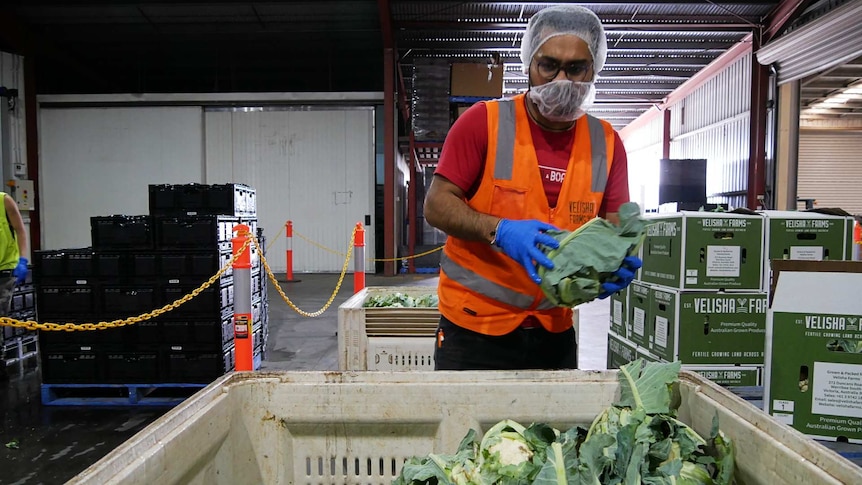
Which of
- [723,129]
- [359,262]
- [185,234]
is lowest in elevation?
[359,262]

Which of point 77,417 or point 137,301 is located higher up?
point 137,301

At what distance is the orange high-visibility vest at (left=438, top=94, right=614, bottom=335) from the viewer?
170 cm

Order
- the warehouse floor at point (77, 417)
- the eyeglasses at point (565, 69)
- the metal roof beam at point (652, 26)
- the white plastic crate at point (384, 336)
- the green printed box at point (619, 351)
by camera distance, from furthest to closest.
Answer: the metal roof beam at point (652, 26), the green printed box at point (619, 351), the white plastic crate at point (384, 336), the warehouse floor at point (77, 417), the eyeglasses at point (565, 69)

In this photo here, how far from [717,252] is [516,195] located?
8.39 ft

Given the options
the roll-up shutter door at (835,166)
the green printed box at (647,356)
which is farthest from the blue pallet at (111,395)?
the roll-up shutter door at (835,166)

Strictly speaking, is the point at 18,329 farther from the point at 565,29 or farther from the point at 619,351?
the point at 565,29

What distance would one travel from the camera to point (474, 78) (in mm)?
10250

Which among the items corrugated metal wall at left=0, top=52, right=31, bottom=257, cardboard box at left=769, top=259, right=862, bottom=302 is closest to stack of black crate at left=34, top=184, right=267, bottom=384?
cardboard box at left=769, top=259, right=862, bottom=302

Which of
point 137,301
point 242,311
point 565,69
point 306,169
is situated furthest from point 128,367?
point 306,169

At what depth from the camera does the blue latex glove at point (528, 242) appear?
1.43 metres

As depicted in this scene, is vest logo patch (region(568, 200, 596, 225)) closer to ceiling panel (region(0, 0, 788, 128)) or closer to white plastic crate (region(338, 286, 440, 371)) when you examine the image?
white plastic crate (region(338, 286, 440, 371))

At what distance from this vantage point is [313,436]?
48.8 inches

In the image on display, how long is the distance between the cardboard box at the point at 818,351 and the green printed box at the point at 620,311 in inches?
50.7

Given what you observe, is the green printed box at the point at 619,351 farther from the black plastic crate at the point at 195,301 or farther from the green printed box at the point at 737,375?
the black plastic crate at the point at 195,301
